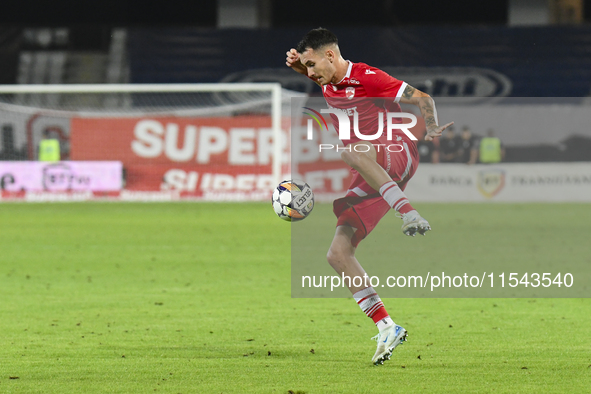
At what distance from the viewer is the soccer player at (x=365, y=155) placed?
4.84 m

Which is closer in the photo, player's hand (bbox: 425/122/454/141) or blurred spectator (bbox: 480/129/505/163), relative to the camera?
player's hand (bbox: 425/122/454/141)

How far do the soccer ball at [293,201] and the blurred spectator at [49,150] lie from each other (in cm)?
1572

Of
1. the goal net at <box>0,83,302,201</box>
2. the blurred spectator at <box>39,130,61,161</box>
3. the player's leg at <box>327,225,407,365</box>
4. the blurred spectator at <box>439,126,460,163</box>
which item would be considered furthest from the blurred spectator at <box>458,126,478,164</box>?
the player's leg at <box>327,225,407,365</box>

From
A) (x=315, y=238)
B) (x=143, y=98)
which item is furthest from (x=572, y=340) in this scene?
(x=143, y=98)

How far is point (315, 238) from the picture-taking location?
1200 centimetres

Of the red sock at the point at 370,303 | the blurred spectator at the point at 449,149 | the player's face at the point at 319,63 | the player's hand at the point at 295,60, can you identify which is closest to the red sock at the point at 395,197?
the red sock at the point at 370,303

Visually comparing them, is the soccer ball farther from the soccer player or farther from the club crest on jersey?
the club crest on jersey

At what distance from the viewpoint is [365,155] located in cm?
498

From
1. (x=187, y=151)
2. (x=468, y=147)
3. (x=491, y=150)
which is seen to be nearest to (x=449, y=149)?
(x=468, y=147)

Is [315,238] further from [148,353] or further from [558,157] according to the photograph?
[558,157]

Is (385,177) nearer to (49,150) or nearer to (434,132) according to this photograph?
(434,132)

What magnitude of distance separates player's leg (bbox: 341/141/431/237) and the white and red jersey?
104 millimetres

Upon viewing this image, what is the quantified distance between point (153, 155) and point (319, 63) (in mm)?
16015

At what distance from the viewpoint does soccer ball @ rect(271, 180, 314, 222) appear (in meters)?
5.19
